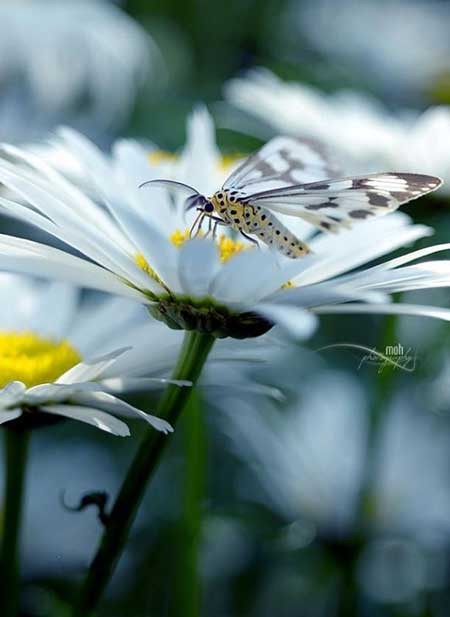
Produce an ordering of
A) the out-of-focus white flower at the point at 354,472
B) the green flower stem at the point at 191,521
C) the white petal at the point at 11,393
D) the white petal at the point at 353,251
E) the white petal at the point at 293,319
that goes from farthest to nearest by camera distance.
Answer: the out-of-focus white flower at the point at 354,472, the green flower stem at the point at 191,521, the white petal at the point at 353,251, the white petal at the point at 11,393, the white petal at the point at 293,319

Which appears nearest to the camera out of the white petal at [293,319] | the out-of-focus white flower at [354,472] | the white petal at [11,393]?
the white petal at [293,319]

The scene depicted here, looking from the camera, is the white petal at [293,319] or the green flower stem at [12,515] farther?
the green flower stem at [12,515]

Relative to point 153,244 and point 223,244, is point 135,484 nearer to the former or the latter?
point 153,244

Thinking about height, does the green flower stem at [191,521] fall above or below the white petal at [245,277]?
below

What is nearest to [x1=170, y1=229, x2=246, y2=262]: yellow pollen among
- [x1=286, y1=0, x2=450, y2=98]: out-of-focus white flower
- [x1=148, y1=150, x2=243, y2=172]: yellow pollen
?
[x1=148, y1=150, x2=243, y2=172]: yellow pollen

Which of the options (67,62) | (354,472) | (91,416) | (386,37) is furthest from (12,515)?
(386,37)

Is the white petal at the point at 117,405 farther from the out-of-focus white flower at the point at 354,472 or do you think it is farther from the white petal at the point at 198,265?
the out-of-focus white flower at the point at 354,472

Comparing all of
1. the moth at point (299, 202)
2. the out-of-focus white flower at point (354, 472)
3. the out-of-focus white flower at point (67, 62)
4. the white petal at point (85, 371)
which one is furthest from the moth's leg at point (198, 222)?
the out-of-focus white flower at point (67, 62)

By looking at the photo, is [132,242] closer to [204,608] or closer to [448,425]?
[204,608]

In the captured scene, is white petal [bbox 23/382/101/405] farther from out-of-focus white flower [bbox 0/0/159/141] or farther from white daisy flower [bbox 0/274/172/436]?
out-of-focus white flower [bbox 0/0/159/141]

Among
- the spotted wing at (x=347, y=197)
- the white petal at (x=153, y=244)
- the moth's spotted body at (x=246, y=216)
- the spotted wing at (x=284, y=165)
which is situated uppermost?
the spotted wing at (x=284, y=165)
